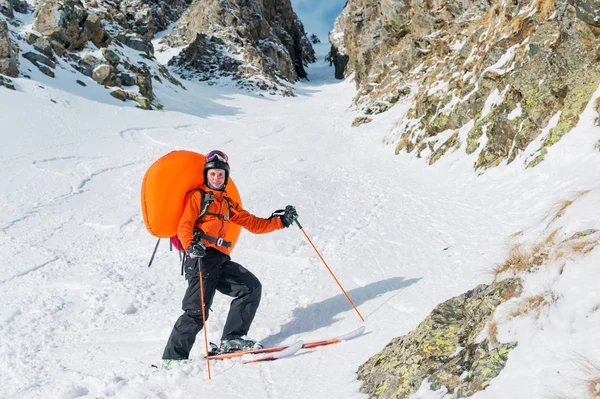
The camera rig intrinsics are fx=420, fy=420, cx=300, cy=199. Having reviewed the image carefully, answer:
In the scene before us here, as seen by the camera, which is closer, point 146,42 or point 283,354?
point 283,354

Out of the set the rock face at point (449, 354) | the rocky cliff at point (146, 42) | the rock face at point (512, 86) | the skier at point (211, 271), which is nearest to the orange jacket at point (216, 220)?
the skier at point (211, 271)

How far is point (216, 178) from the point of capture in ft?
16.1

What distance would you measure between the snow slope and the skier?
33 centimetres

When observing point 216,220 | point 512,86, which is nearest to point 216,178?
point 216,220

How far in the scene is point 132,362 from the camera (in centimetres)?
443

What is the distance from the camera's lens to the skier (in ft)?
15.0

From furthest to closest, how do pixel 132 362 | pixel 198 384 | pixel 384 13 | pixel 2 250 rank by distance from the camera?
pixel 384 13
pixel 2 250
pixel 132 362
pixel 198 384

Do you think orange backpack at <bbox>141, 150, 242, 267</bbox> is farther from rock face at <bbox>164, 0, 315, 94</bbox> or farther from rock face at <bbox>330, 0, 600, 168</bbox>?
rock face at <bbox>164, 0, 315, 94</bbox>

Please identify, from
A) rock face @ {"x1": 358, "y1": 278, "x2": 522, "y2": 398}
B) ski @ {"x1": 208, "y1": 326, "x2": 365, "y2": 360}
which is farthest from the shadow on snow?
rock face @ {"x1": 358, "y1": 278, "x2": 522, "y2": 398}

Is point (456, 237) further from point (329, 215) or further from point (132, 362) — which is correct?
point (132, 362)

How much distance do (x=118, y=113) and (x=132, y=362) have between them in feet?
67.6

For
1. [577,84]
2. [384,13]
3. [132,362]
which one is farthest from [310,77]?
[132,362]

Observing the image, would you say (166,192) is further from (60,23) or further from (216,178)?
(60,23)

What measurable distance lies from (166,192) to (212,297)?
4.33ft
